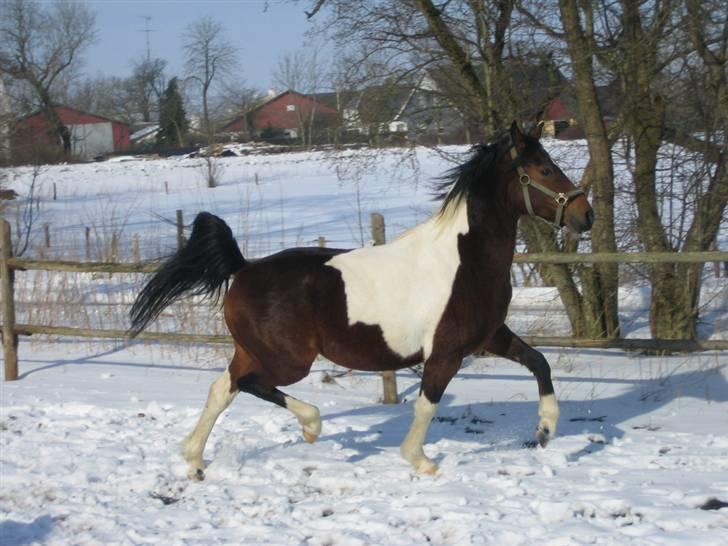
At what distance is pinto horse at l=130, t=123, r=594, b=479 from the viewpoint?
17.4 feet

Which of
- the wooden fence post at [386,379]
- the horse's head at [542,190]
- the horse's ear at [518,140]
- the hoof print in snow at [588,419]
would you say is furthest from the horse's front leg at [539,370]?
the wooden fence post at [386,379]

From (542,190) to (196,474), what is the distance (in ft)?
8.24

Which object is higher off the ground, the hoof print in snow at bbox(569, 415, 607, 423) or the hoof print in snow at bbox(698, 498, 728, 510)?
the hoof print in snow at bbox(698, 498, 728, 510)

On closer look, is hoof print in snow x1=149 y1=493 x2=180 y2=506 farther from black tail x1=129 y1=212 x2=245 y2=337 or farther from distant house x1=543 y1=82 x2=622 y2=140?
distant house x1=543 y1=82 x2=622 y2=140

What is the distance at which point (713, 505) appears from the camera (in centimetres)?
461

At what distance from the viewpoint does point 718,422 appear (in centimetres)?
637

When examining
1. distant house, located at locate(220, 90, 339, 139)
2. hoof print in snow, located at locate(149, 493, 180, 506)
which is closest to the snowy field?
hoof print in snow, located at locate(149, 493, 180, 506)

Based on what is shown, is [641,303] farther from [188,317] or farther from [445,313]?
[445,313]

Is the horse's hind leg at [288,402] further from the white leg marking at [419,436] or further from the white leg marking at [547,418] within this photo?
the white leg marking at [547,418]

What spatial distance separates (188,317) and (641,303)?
5.11 metres

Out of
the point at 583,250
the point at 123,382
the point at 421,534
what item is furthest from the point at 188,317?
the point at 421,534

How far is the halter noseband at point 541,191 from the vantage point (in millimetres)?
5293

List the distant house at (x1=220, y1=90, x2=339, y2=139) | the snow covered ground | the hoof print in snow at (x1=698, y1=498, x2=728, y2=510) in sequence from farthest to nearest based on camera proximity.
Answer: the distant house at (x1=220, y1=90, x2=339, y2=139)
the hoof print in snow at (x1=698, y1=498, x2=728, y2=510)
the snow covered ground

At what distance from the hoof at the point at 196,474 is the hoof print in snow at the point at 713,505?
2.67 metres
